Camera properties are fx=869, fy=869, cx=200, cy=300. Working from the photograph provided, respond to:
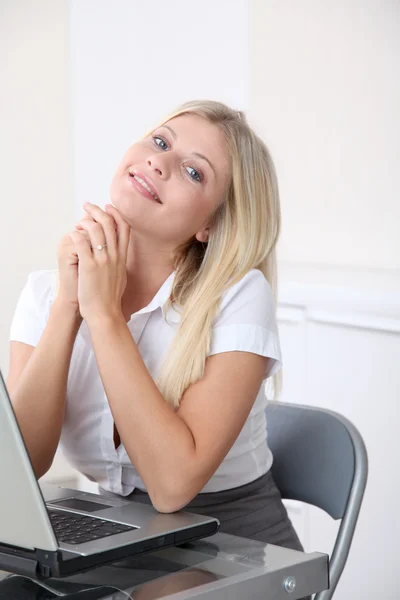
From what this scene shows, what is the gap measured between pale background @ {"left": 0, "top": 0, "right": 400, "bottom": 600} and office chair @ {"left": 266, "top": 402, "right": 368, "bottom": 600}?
0.59 metres

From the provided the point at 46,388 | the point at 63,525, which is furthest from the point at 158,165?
the point at 63,525

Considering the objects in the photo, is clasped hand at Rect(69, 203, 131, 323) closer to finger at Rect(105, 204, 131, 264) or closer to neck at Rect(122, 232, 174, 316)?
finger at Rect(105, 204, 131, 264)

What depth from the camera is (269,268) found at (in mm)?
1562

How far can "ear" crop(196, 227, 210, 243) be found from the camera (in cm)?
157

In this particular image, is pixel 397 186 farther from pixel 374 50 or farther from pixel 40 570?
pixel 40 570

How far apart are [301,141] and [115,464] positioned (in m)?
1.55

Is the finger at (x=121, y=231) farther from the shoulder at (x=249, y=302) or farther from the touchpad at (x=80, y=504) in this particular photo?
the touchpad at (x=80, y=504)

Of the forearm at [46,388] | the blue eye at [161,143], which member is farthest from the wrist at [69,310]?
the blue eye at [161,143]

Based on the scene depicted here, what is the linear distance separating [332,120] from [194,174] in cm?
120

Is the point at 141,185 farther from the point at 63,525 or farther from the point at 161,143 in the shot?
the point at 63,525

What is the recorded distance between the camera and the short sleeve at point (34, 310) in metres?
1.52

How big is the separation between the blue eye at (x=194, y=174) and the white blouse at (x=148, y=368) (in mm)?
179

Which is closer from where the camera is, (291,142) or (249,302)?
(249,302)

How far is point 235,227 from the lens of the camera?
154cm
